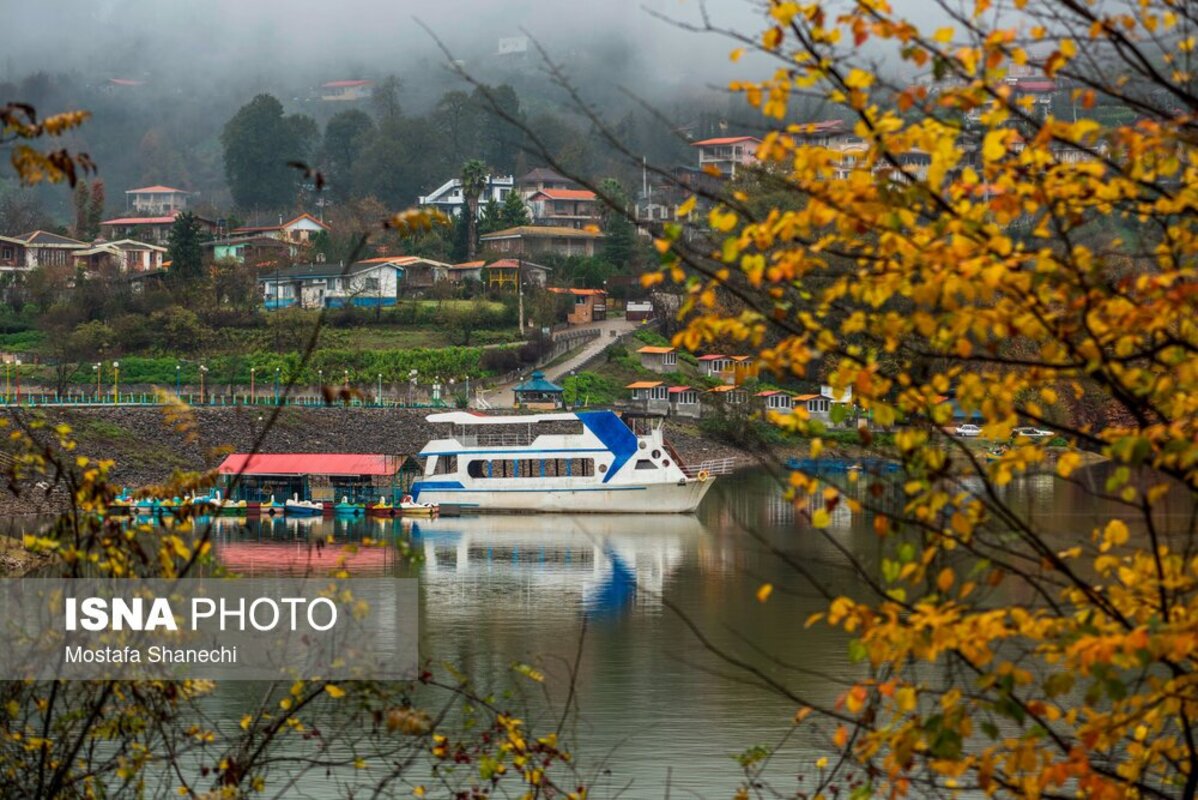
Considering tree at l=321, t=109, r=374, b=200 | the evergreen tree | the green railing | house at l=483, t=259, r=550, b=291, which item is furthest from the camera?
tree at l=321, t=109, r=374, b=200

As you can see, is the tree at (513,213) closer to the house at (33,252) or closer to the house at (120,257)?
the house at (120,257)

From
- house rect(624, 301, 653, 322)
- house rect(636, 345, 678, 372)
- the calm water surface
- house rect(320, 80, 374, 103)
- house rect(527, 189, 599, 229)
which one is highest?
house rect(320, 80, 374, 103)

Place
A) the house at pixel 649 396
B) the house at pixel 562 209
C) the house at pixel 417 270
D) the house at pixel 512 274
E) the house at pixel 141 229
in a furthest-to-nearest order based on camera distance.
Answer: the house at pixel 562 209 < the house at pixel 141 229 < the house at pixel 512 274 < the house at pixel 417 270 < the house at pixel 649 396

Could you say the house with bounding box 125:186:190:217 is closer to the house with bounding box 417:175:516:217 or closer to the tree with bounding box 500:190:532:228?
the house with bounding box 417:175:516:217

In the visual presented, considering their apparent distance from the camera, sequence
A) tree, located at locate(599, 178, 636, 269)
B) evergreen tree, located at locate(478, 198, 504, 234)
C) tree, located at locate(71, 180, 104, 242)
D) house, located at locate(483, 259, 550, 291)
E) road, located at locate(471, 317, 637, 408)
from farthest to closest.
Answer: tree, located at locate(71, 180, 104, 242) → evergreen tree, located at locate(478, 198, 504, 234) → tree, located at locate(599, 178, 636, 269) → house, located at locate(483, 259, 550, 291) → road, located at locate(471, 317, 637, 408)

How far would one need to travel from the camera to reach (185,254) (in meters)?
53.7

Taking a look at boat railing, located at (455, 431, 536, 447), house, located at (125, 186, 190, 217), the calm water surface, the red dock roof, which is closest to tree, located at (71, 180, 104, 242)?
house, located at (125, 186, 190, 217)

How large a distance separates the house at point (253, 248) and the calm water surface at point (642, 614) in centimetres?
3345

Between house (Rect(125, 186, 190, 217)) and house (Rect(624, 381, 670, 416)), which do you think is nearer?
house (Rect(624, 381, 670, 416))

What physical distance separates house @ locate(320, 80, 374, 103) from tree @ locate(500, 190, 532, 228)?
70.5m

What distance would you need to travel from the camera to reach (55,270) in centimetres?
5741

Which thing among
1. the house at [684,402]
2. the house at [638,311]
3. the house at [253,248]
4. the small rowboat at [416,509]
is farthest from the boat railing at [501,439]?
the house at [253,248]

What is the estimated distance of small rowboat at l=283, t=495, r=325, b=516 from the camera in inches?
1219

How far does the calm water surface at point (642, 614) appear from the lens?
464 inches
